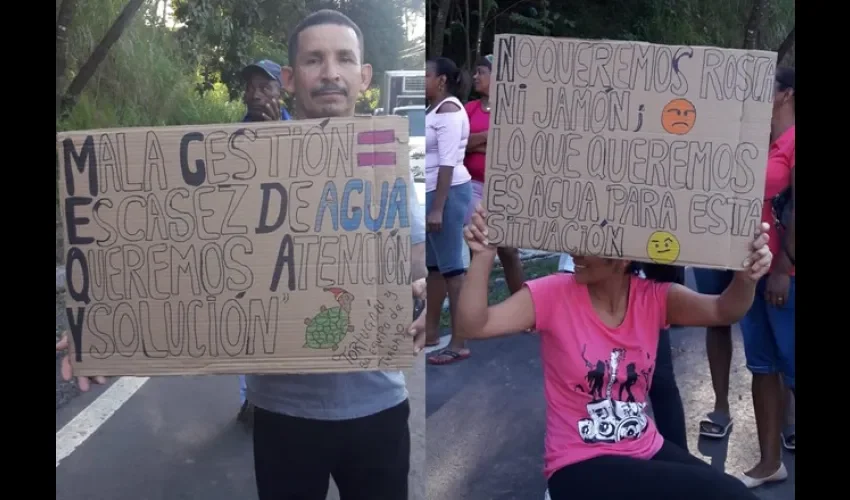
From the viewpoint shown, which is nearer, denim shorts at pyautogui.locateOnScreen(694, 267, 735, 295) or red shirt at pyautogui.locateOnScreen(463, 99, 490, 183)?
denim shorts at pyautogui.locateOnScreen(694, 267, 735, 295)

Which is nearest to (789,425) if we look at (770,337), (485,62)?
(770,337)

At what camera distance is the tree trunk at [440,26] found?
11.2ft

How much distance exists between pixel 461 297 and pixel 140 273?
83cm

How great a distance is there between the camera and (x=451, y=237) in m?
4.05

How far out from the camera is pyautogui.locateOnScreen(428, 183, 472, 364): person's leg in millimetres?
4004

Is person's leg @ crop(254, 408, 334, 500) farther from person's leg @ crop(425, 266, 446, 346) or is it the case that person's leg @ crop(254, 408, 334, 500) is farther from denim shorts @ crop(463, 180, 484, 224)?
denim shorts @ crop(463, 180, 484, 224)

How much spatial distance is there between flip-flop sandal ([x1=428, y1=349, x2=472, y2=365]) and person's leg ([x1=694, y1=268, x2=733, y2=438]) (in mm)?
1306

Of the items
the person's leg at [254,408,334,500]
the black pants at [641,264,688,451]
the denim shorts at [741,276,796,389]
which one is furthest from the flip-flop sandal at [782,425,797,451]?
the person's leg at [254,408,334,500]

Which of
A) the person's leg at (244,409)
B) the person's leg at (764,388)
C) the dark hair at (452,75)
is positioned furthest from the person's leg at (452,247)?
the person's leg at (244,409)

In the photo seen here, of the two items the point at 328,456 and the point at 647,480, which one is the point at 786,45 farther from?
the point at 328,456

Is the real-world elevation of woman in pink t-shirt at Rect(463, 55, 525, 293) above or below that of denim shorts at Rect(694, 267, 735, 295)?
above

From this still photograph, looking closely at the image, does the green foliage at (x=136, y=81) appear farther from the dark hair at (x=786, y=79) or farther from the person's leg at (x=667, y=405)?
the dark hair at (x=786, y=79)
